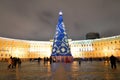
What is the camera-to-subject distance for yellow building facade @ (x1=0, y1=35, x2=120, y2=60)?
306 ft

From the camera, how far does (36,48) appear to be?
116 m

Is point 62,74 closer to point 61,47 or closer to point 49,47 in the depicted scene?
point 61,47

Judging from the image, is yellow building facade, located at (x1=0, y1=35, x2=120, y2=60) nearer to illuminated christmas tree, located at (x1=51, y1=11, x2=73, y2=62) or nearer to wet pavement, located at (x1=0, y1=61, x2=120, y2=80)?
illuminated christmas tree, located at (x1=51, y1=11, x2=73, y2=62)

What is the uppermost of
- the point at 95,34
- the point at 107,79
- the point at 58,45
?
the point at 95,34

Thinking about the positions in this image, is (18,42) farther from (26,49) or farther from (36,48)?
(36,48)

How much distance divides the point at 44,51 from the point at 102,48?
34416 millimetres

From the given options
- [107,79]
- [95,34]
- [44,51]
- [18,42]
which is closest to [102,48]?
[44,51]

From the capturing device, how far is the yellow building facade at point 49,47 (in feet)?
306

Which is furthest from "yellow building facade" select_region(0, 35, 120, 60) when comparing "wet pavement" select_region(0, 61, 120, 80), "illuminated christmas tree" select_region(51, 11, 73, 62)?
"wet pavement" select_region(0, 61, 120, 80)

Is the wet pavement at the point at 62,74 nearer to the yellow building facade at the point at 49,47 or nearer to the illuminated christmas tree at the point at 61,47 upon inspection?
the illuminated christmas tree at the point at 61,47

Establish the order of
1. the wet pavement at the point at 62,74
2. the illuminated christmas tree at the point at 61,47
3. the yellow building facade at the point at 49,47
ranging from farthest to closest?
the yellow building facade at the point at 49,47
the illuminated christmas tree at the point at 61,47
the wet pavement at the point at 62,74

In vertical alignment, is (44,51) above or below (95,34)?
below

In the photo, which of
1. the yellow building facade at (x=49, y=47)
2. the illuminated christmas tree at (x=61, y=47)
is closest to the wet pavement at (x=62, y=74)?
the illuminated christmas tree at (x=61, y=47)

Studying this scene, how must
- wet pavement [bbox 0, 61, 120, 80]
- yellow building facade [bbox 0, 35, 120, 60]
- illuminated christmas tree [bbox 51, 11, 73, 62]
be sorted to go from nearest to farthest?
1. wet pavement [bbox 0, 61, 120, 80]
2. illuminated christmas tree [bbox 51, 11, 73, 62]
3. yellow building facade [bbox 0, 35, 120, 60]
